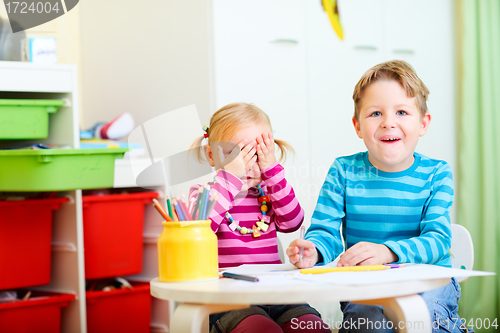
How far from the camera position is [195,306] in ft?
2.15

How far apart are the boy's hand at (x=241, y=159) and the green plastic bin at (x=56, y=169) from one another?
524mm

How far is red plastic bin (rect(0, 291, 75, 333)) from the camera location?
1.60 metres

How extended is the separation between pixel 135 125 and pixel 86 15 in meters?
0.53

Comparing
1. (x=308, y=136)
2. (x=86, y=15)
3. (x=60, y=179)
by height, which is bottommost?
(x=60, y=179)

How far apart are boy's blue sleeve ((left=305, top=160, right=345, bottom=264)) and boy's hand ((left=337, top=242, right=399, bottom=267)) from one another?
133mm

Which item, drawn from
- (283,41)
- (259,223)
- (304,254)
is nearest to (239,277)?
(304,254)

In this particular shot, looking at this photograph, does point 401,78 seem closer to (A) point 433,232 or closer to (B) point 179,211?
(A) point 433,232

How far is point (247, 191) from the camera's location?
46.6 inches

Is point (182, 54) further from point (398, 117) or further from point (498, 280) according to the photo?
point (498, 280)

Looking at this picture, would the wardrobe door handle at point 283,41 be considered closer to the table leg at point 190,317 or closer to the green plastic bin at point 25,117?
the green plastic bin at point 25,117

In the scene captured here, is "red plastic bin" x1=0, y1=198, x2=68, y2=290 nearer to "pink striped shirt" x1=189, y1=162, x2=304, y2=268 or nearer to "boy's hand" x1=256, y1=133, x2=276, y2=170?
"pink striped shirt" x1=189, y1=162, x2=304, y2=268

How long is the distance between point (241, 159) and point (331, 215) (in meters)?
0.22

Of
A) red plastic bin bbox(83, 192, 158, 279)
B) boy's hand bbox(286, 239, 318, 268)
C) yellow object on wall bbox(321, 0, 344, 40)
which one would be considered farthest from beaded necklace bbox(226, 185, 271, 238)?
yellow object on wall bbox(321, 0, 344, 40)

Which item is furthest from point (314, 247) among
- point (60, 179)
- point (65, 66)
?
point (65, 66)
